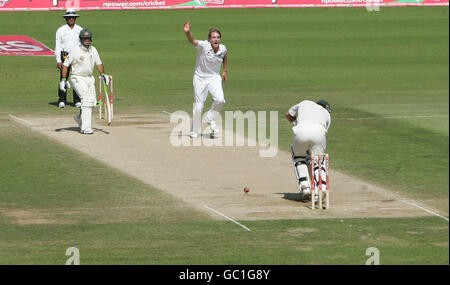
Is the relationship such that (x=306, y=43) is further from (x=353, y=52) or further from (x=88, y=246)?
(x=88, y=246)

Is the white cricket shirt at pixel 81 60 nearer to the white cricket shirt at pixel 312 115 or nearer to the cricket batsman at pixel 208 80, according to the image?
the cricket batsman at pixel 208 80

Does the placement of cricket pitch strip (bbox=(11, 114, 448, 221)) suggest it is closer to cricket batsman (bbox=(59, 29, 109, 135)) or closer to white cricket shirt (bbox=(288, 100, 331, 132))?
cricket batsman (bbox=(59, 29, 109, 135))

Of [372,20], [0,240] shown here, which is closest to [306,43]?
[372,20]

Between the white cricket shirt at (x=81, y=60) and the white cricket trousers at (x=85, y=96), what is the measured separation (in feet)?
0.36

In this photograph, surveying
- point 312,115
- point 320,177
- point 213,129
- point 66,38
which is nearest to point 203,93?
point 213,129

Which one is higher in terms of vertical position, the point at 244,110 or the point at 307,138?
the point at 307,138

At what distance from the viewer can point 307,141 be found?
38.6 feet

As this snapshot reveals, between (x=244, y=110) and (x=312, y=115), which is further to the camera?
(x=244, y=110)

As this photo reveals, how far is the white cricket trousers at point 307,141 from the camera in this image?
1170 cm

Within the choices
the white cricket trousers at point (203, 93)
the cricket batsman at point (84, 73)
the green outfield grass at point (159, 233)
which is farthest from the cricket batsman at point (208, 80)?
the green outfield grass at point (159, 233)

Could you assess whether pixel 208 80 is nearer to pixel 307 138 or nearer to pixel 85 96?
pixel 85 96

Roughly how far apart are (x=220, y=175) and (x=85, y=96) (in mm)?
4186

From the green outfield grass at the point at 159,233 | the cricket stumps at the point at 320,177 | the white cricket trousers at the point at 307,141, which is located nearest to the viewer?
the green outfield grass at the point at 159,233

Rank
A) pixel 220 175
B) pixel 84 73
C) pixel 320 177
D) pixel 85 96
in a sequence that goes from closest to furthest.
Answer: pixel 320 177 < pixel 220 175 < pixel 85 96 < pixel 84 73
